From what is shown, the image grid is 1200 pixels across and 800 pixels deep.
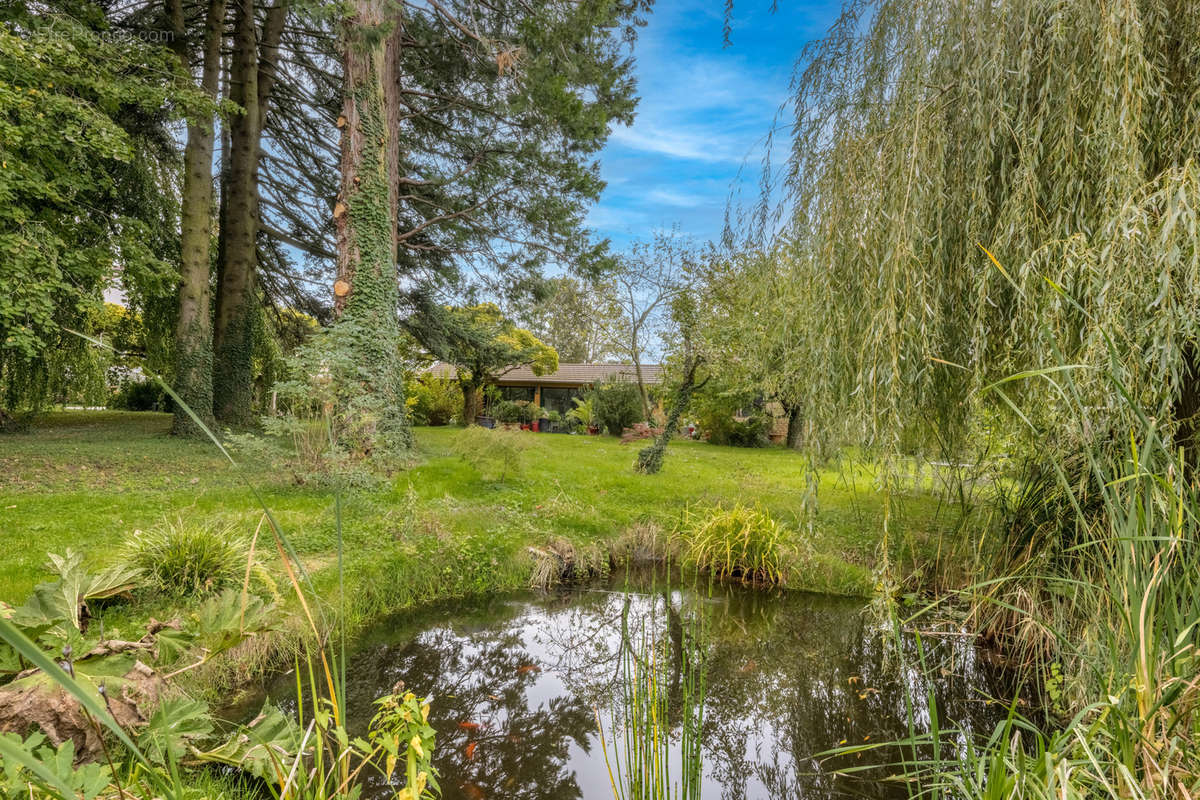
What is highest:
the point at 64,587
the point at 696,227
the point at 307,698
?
the point at 696,227

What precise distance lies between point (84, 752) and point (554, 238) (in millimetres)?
9457

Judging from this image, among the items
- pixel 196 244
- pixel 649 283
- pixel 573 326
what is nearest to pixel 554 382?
pixel 649 283

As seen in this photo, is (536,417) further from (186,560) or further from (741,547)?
(186,560)

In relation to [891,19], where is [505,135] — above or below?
above

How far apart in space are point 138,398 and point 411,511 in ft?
56.6

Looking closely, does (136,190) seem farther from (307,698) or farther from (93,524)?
(307,698)

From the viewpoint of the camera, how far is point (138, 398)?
17.8 m

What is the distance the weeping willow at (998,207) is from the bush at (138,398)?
19317 mm

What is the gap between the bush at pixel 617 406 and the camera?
59.5 ft

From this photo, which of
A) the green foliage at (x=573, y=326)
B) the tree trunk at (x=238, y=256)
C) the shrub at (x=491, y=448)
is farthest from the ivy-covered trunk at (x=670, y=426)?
the green foliage at (x=573, y=326)

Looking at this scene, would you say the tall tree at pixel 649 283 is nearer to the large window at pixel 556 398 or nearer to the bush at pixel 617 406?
the bush at pixel 617 406

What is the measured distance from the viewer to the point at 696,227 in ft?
43.1

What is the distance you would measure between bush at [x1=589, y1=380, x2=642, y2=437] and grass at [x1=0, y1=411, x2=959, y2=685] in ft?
26.8

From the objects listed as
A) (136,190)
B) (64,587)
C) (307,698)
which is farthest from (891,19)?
(136,190)
